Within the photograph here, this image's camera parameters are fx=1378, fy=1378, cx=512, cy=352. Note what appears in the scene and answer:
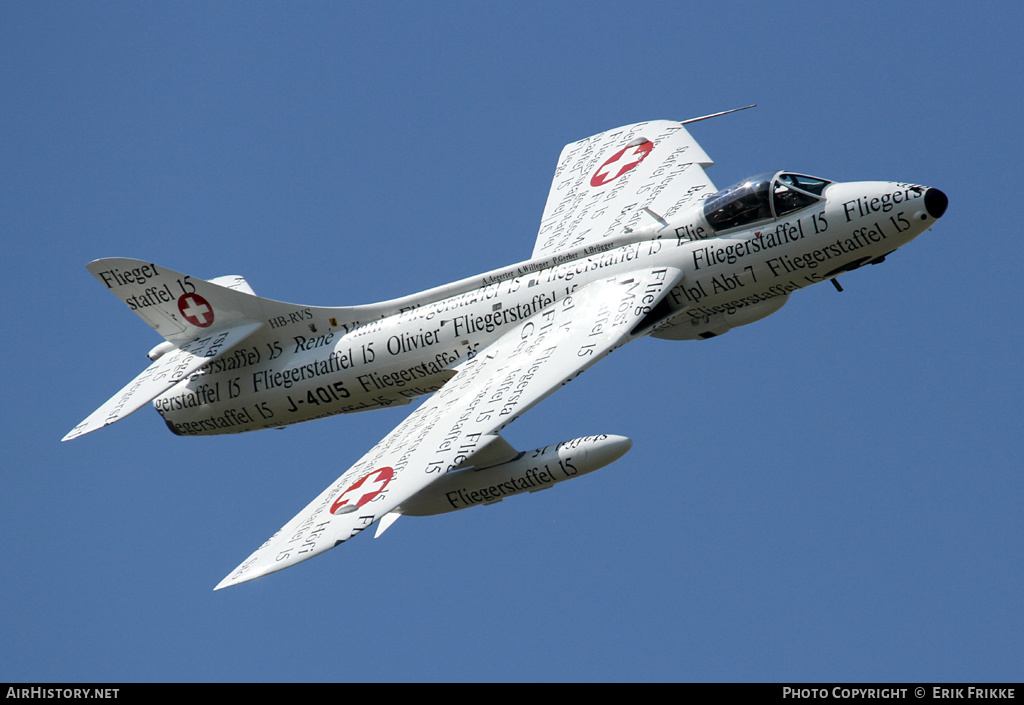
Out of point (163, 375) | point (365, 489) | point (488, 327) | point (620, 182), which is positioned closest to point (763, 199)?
point (488, 327)

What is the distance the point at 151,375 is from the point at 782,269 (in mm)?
13665

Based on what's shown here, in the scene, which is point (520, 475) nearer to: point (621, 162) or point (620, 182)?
point (620, 182)

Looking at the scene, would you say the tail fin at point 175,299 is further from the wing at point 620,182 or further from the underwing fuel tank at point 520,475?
the wing at point 620,182

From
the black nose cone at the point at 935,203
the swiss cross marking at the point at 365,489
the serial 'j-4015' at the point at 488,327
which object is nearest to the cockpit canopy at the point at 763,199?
the serial 'j-4015' at the point at 488,327

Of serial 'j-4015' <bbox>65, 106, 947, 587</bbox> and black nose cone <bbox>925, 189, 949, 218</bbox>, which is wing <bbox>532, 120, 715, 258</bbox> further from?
black nose cone <bbox>925, 189, 949, 218</bbox>

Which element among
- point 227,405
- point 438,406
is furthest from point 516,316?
point 227,405

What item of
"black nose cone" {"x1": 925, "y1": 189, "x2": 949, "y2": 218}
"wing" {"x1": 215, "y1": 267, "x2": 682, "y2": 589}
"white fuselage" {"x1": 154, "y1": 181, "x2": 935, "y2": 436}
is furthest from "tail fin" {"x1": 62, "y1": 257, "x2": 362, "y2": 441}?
"black nose cone" {"x1": 925, "y1": 189, "x2": 949, "y2": 218}

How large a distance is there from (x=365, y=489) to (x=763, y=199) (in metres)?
9.68

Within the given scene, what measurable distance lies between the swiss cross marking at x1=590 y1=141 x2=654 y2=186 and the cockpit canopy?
651cm

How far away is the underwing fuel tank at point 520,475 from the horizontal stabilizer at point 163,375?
18.9ft

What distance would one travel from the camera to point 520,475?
26750mm

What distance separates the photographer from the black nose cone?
26406 millimetres

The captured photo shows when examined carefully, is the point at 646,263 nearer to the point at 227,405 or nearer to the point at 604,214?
the point at 604,214

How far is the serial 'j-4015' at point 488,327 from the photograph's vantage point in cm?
2544
